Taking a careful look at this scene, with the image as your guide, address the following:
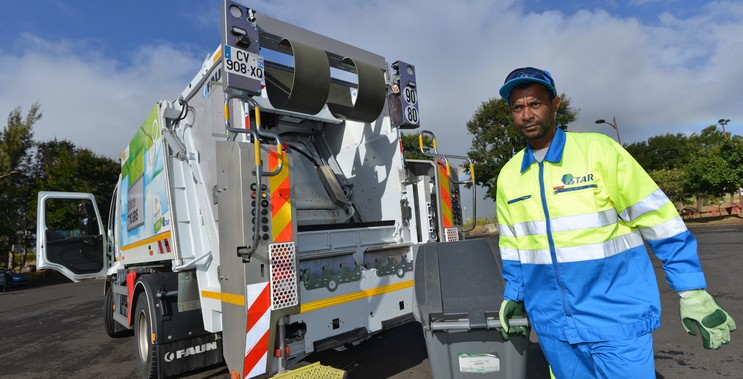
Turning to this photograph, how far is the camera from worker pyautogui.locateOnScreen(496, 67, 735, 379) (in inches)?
59.8

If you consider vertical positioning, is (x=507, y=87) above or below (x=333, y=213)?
above

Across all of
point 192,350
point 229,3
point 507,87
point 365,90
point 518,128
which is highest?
point 229,3

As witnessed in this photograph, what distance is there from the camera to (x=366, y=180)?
4.47 meters

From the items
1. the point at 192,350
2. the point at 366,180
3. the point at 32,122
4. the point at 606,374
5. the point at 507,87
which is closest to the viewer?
the point at 606,374

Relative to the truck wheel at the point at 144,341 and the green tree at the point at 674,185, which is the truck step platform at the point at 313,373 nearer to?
the truck wheel at the point at 144,341

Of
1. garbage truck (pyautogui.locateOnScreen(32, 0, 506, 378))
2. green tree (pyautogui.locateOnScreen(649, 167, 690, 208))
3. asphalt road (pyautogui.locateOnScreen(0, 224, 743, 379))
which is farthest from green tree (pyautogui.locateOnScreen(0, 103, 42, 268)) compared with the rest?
green tree (pyautogui.locateOnScreen(649, 167, 690, 208))

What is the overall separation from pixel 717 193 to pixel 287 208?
2601 centimetres

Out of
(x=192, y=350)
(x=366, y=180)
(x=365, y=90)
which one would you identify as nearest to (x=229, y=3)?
(x=365, y=90)

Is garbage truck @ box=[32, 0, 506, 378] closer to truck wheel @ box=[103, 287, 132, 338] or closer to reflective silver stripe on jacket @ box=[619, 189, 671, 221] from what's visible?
truck wheel @ box=[103, 287, 132, 338]

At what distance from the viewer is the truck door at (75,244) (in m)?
6.36

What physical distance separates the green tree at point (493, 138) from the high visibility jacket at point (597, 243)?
1925 cm

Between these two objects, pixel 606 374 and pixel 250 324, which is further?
pixel 250 324

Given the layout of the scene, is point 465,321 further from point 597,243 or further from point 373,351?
point 373,351

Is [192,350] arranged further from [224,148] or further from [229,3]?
[229,3]
